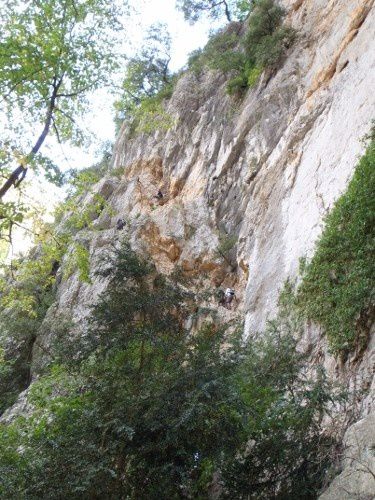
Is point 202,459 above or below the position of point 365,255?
below

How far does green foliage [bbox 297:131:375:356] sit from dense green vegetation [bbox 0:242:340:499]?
1.34 meters

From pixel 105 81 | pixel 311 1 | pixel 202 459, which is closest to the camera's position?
pixel 202 459

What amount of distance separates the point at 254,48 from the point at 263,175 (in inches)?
329

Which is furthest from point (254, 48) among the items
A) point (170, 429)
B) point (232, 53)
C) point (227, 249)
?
point (170, 429)

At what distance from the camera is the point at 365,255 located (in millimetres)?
9477

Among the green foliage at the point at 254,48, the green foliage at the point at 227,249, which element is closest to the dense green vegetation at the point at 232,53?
the green foliage at the point at 254,48

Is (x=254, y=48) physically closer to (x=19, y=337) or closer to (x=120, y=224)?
(x=120, y=224)

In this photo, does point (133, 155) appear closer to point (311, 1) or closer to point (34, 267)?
point (311, 1)

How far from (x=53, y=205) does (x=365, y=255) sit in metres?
5.97

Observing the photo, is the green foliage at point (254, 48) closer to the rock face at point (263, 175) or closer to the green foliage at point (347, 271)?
the rock face at point (263, 175)

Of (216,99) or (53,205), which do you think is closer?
(53,205)

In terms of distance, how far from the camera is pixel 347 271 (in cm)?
979

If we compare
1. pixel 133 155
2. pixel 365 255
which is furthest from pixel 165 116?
pixel 133 155

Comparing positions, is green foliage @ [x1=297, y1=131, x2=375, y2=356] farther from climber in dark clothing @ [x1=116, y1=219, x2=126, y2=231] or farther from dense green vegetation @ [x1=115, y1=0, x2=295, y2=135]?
climber in dark clothing @ [x1=116, y1=219, x2=126, y2=231]
